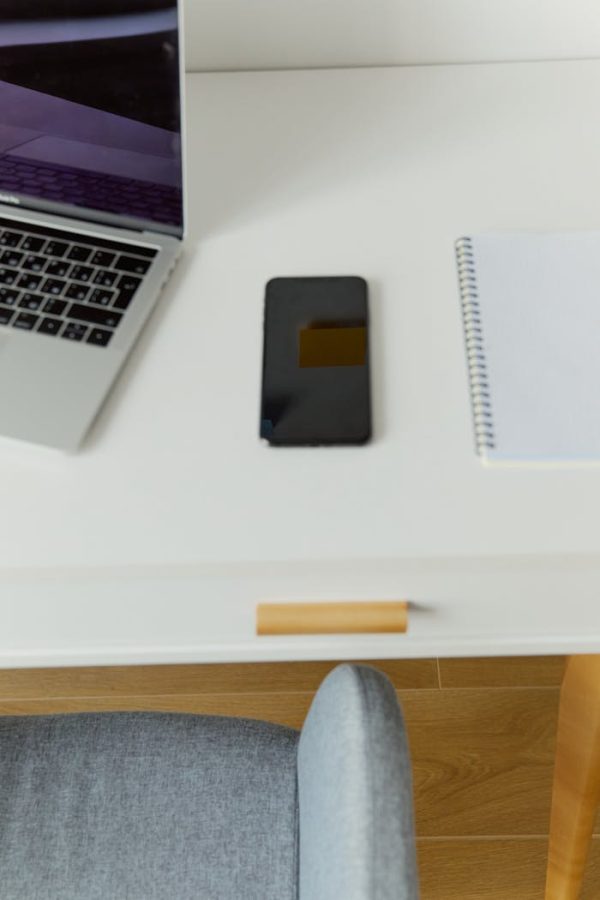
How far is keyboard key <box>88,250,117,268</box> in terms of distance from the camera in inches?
28.0

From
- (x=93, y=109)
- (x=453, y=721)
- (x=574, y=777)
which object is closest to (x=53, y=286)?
(x=93, y=109)

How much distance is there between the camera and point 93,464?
62cm

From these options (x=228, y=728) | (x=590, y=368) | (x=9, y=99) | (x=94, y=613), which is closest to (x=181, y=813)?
(x=228, y=728)

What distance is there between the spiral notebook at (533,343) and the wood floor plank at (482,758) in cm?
66

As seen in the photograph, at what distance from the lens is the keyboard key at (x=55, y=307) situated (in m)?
0.68

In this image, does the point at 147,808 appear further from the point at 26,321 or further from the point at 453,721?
the point at 453,721

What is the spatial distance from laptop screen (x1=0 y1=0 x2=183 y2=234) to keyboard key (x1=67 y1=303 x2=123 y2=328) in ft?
0.31

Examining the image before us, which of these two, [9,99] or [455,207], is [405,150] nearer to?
[455,207]

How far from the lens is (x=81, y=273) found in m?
0.70

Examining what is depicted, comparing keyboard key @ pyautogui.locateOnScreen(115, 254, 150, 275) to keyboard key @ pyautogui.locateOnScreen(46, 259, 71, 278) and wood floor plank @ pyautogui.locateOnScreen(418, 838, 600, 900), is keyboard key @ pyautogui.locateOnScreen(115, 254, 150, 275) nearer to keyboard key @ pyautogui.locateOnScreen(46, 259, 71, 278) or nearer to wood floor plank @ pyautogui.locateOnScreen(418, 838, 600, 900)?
keyboard key @ pyautogui.locateOnScreen(46, 259, 71, 278)

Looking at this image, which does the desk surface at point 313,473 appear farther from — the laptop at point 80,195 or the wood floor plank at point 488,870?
the wood floor plank at point 488,870

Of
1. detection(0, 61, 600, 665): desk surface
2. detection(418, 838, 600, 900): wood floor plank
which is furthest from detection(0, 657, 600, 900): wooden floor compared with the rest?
detection(0, 61, 600, 665): desk surface

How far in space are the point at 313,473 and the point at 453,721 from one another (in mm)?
689

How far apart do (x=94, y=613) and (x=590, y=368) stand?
15.2 inches
